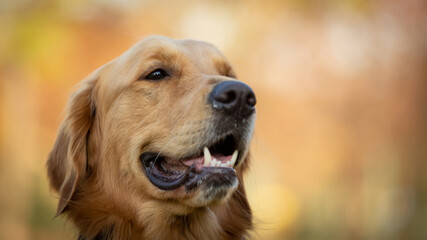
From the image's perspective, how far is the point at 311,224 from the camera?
12461 millimetres

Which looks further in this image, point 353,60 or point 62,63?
point 353,60

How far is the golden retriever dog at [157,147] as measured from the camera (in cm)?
271

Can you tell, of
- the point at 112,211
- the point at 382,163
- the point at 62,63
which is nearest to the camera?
the point at 112,211

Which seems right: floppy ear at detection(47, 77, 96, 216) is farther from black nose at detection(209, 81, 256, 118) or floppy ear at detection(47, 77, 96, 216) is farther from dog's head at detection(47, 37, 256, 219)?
black nose at detection(209, 81, 256, 118)

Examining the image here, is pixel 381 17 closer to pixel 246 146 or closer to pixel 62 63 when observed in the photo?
pixel 62 63

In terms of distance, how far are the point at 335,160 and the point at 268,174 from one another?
3.66 meters

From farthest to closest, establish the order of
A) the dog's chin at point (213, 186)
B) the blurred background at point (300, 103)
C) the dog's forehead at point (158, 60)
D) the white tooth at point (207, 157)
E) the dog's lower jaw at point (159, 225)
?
A: the blurred background at point (300, 103), the dog's forehead at point (158, 60), the dog's lower jaw at point (159, 225), the white tooth at point (207, 157), the dog's chin at point (213, 186)

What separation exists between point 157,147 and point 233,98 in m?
0.67

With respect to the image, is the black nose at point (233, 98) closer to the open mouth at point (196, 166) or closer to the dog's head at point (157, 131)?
the dog's head at point (157, 131)

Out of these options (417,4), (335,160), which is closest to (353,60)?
(417,4)

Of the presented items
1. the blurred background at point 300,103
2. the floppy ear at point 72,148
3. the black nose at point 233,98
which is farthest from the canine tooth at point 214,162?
the blurred background at point 300,103

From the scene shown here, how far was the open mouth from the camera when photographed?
104 inches

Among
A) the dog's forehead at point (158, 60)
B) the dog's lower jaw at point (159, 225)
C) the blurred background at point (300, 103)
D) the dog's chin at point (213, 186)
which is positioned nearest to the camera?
the dog's chin at point (213, 186)

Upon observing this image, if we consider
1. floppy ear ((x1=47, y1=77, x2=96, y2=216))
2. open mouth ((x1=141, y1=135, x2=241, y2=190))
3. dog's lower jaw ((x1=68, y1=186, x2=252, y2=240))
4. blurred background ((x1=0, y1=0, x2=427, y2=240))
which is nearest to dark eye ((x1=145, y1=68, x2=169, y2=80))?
open mouth ((x1=141, y1=135, x2=241, y2=190))
